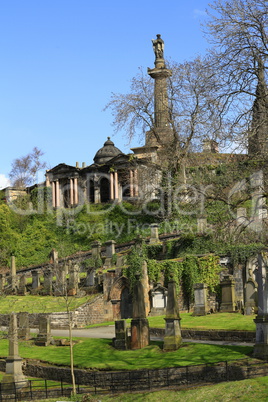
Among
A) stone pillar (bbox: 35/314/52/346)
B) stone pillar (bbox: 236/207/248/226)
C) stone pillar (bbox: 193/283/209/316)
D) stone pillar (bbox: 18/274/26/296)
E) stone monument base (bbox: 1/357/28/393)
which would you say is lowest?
stone monument base (bbox: 1/357/28/393)

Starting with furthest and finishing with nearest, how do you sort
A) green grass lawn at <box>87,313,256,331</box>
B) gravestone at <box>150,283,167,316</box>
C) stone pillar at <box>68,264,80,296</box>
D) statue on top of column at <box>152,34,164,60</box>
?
statue on top of column at <box>152,34,164,60</box>, stone pillar at <box>68,264,80,296</box>, gravestone at <box>150,283,167,316</box>, green grass lawn at <box>87,313,256,331</box>

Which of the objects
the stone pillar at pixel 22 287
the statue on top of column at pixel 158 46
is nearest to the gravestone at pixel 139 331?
the stone pillar at pixel 22 287

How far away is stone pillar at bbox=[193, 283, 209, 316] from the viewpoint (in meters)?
36.3

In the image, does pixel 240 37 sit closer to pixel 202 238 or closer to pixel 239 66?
pixel 239 66

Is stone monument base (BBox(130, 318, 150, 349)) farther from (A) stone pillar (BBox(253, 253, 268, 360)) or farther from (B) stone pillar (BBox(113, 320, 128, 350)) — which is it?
(A) stone pillar (BBox(253, 253, 268, 360))

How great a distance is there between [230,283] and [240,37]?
1799 centimetres

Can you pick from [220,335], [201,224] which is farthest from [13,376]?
[201,224]

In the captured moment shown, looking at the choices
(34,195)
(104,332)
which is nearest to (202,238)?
(104,332)

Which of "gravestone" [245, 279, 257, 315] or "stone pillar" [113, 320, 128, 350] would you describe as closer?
"stone pillar" [113, 320, 128, 350]

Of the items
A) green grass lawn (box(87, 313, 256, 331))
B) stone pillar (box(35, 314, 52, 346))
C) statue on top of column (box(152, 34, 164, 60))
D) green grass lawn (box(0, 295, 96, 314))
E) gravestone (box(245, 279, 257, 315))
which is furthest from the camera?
statue on top of column (box(152, 34, 164, 60))

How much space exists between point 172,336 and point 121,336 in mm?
2948

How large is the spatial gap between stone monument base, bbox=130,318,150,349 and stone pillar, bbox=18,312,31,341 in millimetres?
7677

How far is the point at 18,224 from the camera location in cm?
7325

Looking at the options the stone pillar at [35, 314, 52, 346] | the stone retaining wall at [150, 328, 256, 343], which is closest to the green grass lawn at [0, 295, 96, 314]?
the stone pillar at [35, 314, 52, 346]
